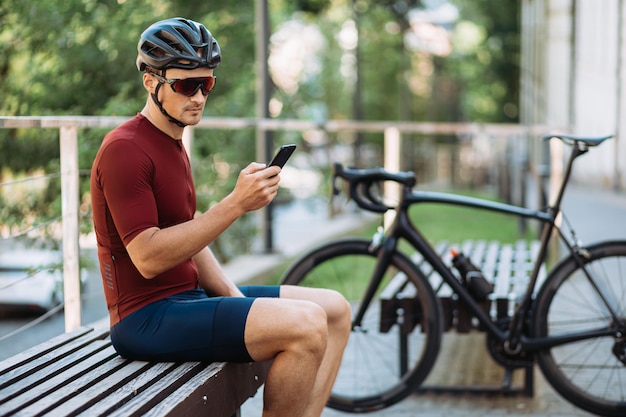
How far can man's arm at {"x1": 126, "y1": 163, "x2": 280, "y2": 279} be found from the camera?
2.95m

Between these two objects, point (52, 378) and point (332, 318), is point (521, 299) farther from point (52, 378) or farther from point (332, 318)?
point (52, 378)

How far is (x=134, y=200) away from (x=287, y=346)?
2.07 feet

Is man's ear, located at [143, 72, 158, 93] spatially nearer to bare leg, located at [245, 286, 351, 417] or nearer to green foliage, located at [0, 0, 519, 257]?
bare leg, located at [245, 286, 351, 417]

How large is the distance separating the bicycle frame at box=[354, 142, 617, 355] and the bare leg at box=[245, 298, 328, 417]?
1.55 m

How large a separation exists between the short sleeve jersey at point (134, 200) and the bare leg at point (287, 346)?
318 mm

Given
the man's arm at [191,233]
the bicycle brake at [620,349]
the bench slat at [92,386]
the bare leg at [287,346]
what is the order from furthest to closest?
the bicycle brake at [620,349] → the bare leg at [287,346] → the man's arm at [191,233] → the bench slat at [92,386]

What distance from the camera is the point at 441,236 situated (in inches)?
500

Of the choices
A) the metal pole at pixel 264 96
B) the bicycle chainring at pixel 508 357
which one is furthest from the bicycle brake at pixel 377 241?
the metal pole at pixel 264 96

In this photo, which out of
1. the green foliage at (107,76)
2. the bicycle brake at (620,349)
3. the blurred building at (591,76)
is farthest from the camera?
the blurred building at (591,76)

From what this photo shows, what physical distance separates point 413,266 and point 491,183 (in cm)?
2478

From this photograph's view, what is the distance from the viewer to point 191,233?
9.78ft

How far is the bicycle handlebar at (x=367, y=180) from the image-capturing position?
4.65 metres

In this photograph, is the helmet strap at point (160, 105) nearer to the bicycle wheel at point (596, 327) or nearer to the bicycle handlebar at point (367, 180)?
the bicycle handlebar at point (367, 180)

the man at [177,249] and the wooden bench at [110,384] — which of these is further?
the man at [177,249]
